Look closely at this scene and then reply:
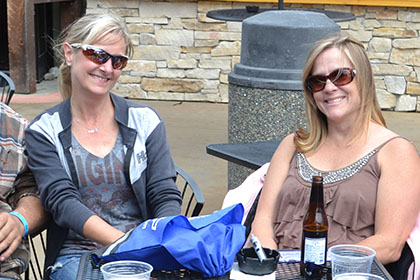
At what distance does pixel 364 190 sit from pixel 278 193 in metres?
0.34

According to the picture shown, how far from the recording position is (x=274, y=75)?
16.9 feet

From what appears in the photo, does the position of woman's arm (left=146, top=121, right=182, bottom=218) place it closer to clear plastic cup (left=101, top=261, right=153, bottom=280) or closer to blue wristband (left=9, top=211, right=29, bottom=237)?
blue wristband (left=9, top=211, right=29, bottom=237)

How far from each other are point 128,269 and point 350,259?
0.63 m

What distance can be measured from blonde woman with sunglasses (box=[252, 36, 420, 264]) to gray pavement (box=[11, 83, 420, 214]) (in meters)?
2.66

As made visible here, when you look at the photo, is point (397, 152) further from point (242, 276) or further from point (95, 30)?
point (95, 30)

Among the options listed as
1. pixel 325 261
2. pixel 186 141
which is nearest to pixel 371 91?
pixel 325 261

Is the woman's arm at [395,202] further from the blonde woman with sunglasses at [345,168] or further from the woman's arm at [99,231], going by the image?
the woman's arm at [99,231]

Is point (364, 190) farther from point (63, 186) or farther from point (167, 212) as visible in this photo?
point (63, 186)

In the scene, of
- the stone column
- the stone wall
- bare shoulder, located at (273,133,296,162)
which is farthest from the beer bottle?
the stone wall

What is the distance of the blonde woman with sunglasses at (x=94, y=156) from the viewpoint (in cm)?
289

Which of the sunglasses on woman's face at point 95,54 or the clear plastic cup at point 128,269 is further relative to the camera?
the sunglasses on woman's face at point 95,54

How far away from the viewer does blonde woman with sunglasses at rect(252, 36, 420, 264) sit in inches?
110

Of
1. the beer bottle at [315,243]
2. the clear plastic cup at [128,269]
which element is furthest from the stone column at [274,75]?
the clear plastic cup at [128,269]

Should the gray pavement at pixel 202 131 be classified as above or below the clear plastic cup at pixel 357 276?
below
